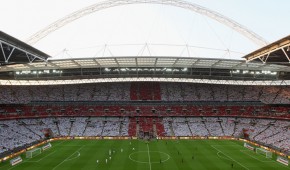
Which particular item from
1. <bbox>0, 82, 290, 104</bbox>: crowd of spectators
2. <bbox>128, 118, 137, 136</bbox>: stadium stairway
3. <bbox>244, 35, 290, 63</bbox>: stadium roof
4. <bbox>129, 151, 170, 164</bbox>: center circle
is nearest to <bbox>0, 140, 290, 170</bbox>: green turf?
<bbox>129, 151, 170, 164</bbox>: center circle

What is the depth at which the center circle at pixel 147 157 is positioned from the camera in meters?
36.4

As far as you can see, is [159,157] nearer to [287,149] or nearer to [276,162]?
[276,162]

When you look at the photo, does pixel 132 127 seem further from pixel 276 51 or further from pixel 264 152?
pixel 276 51

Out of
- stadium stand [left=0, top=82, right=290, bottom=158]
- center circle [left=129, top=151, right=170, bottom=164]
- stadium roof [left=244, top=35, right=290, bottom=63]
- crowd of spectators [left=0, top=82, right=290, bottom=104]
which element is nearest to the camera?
stadium roof [left=244, top=35, right=290, bottom=63]

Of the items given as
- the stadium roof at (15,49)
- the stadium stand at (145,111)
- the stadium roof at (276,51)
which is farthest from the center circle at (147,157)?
the stadium roof at (15,49)

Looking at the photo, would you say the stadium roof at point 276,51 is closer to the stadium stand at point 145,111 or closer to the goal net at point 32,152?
the stadium stand at point 145,111

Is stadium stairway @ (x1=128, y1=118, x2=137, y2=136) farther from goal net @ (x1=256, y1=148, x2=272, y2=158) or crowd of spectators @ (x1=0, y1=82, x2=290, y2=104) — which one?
goal net @ (x1=256, y1=148, x2=272, y2=158)

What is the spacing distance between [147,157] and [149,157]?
0.35m

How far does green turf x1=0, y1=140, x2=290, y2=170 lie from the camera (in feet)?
109

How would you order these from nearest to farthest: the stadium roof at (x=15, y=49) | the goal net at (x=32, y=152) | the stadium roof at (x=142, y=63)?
the stadium roof at (x=15, y=49) < the goal net at (x=32, y=152) < the stadium roof at (x=142, y=63)

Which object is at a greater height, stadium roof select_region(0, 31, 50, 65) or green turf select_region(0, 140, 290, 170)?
stadium roof select_region(0, 31, 50, 65)

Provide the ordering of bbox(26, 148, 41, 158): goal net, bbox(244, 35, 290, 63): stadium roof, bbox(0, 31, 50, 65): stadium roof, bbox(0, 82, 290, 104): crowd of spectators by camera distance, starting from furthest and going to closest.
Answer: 1. bbox(0, 82, 290, 104): crowd of spectators
2. bbox(26, 148, 41, 158): goal net
3. bbox(244, 35, 290, 63): stadium roof
4. bbox(0, 31, 50, 65): stadium roof

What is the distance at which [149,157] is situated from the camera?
126ft

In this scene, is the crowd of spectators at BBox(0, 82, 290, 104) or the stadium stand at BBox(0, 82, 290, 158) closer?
the stadium stand at BBox(0, 82, 290, 158)
